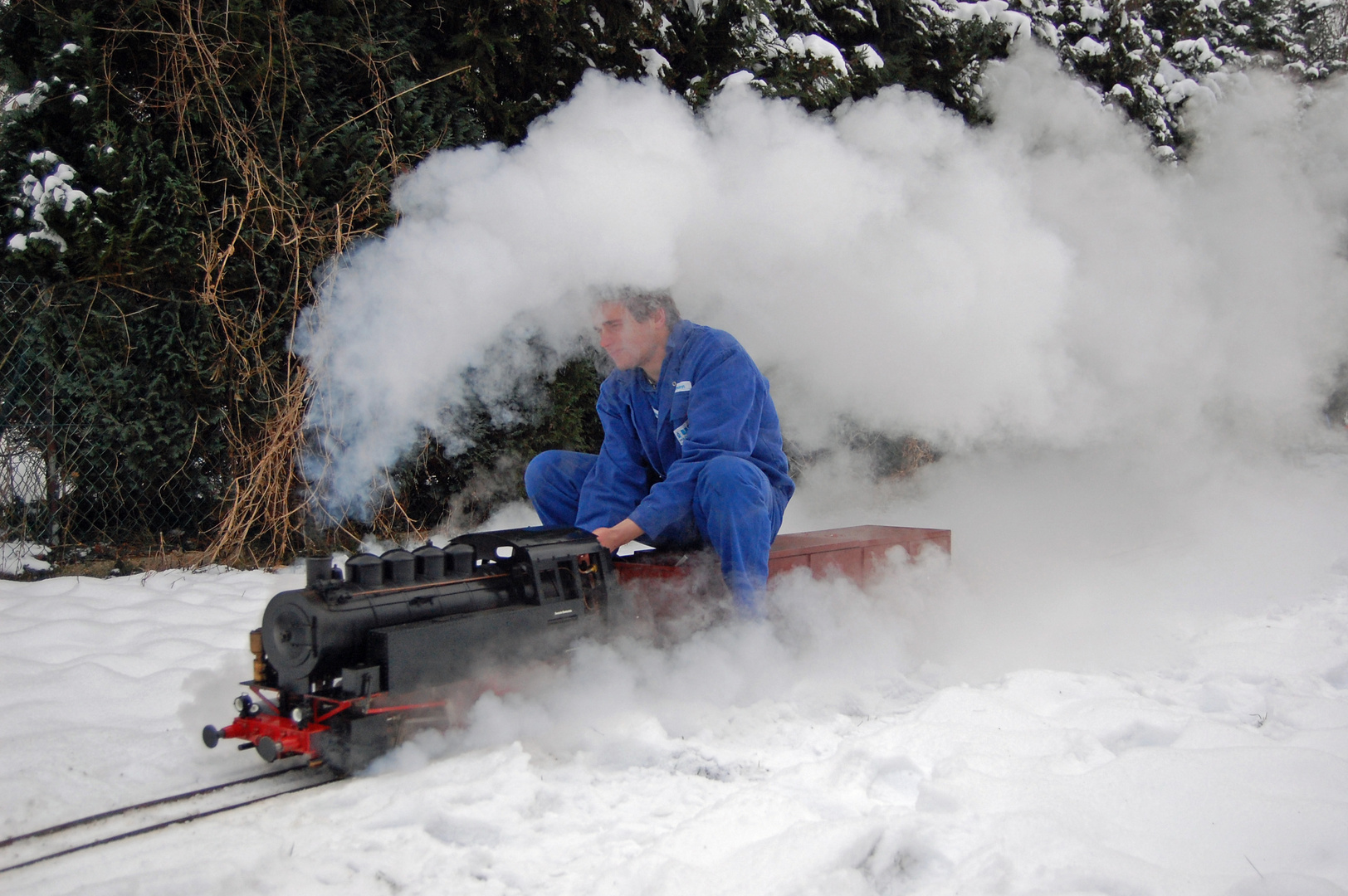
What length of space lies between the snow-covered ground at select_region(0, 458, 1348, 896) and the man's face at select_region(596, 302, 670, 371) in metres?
0.96

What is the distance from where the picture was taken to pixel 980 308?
5.16 m

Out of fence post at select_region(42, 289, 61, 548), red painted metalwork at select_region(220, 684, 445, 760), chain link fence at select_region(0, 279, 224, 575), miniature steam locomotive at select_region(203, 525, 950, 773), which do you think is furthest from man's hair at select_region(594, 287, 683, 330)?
fence post at select_region(42, 289, 61, 548)

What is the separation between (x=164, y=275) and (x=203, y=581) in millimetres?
1421

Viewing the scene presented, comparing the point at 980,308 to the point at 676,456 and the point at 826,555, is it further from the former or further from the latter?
the point at 676,456

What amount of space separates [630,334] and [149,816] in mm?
1918

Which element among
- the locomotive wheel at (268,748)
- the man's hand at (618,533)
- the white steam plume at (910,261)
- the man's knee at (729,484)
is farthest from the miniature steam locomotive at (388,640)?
the white steam plume at (910,261)

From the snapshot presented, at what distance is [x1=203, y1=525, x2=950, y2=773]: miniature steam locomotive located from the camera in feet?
6.82

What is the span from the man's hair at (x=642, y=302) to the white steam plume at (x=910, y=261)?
74mm

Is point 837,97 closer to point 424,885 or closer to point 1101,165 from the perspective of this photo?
point 1101,165

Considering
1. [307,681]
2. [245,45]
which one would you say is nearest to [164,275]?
[245,45]

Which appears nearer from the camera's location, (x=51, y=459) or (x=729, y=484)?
(x=729, y=484)

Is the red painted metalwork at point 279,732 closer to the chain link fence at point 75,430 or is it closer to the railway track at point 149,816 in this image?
the railway track at point 149,816

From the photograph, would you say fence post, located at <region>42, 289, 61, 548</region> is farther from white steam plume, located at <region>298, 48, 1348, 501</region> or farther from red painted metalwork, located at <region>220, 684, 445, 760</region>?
red painted metalwork, located at <region>220, 684, 445, 760</region>

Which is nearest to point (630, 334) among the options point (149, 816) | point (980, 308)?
point (149, 816)
